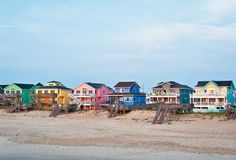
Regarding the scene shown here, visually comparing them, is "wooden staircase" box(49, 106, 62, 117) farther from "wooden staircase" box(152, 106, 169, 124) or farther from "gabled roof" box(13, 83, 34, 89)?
"gabled roof" box(13, 83, 34, 89)

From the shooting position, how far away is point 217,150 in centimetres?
2062

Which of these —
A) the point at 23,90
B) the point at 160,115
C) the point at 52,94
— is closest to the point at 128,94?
the point at 52,94

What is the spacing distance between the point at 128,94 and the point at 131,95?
2.03 ft

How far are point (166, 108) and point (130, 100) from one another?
87.1ft

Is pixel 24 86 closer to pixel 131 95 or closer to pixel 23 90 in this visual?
pixel 23 90

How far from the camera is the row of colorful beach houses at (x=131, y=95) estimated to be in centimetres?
6342

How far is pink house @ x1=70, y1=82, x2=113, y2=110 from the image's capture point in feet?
232

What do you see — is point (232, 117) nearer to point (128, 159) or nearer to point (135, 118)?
point (135, 118)

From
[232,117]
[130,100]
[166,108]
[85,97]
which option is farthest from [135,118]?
[85,97]

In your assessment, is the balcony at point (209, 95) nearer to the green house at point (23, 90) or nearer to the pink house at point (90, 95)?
the pink house at point (90, 95)

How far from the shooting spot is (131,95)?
6938cm

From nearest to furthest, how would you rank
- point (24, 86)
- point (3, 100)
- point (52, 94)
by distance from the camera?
point (52, 94) < point (3, 100) < point (24, 86)

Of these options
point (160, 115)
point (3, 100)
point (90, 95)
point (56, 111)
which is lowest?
point (56, 111)

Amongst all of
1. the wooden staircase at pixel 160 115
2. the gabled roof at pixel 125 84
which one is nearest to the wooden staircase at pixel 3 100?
the gabled roof at pixel 125 84
